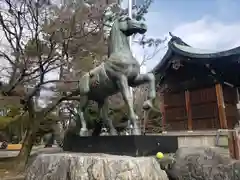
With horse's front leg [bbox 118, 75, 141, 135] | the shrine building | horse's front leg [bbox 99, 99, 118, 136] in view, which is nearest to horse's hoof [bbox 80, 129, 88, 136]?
horse's front leg [bbox 99, 99, 118, 136]

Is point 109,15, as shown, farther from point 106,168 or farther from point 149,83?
point 106,168

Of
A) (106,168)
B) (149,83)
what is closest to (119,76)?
(149,83)

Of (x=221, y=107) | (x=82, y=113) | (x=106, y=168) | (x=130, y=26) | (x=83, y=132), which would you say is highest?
(x=130, y=26)

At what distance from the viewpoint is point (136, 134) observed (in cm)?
311

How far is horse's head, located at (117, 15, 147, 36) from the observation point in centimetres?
353

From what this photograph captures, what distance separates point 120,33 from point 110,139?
1.62 meters

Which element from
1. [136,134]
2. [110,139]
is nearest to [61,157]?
[110,139]

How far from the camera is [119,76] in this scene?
343 cm

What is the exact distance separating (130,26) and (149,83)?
91cm

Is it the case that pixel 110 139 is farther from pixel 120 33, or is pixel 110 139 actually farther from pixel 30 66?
pixel 30 66

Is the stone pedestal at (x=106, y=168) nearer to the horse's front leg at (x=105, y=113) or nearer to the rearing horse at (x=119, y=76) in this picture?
the rearing horse at (x=119, y=76)

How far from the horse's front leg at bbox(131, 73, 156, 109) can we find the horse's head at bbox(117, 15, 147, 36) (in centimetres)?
67

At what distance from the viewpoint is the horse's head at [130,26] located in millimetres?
3525

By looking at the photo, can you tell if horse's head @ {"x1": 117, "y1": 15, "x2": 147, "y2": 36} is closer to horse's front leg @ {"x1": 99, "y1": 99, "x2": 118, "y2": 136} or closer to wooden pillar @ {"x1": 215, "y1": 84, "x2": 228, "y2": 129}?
horse's front leg @ {"x1": 99, "y1": 99, "x2": 118, "y2": 136}
